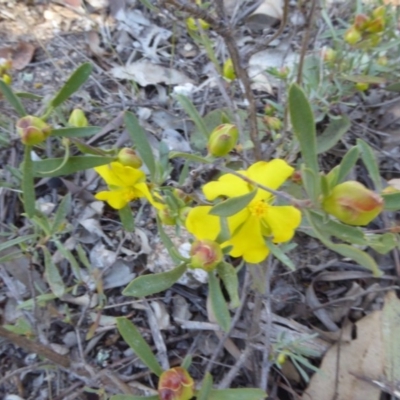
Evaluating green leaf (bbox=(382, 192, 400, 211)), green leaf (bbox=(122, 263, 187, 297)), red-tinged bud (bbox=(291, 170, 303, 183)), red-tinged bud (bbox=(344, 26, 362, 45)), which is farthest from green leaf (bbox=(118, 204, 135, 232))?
red-tinged bud (bbox=(344, 26, 362, 45))

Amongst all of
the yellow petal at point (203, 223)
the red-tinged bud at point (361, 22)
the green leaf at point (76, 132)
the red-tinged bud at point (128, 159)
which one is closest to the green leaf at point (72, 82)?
the green leaf at point (76, 132)

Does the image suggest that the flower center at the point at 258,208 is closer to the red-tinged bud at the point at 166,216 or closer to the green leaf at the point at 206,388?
the red-tinged bud at the point at 166,216

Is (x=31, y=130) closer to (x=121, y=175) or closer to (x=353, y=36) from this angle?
(x=121, y=175)

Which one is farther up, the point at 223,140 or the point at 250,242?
the point at 223,140

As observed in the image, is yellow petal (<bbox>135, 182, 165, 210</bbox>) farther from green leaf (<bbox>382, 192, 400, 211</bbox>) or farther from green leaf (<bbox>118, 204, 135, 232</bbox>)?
green leaf (<bbox>382, 192, 400, 211</bbox>)

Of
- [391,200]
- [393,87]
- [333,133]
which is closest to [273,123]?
[333,133]

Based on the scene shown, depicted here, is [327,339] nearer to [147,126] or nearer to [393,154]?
[393,154]

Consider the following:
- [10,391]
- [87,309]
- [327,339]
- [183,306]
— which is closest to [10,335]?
[87,309]
